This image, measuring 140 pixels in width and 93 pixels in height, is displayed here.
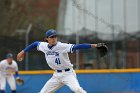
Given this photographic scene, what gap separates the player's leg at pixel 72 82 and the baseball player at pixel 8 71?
20.0 feet

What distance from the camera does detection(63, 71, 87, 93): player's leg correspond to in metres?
10.9

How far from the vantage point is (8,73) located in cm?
1728

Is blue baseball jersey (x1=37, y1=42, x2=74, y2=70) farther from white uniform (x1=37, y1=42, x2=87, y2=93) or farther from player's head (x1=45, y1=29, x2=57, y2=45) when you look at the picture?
player's head (x1=45, y1=29, x2=57, y2=45)

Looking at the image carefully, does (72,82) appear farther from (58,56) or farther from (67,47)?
(67,47)

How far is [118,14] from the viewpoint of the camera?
23625 mm

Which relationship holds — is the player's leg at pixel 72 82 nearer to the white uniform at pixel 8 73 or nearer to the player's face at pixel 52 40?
the player's face at pixel 52 40

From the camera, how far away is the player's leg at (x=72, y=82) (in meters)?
10.9

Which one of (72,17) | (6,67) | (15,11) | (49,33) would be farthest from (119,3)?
(49,33)

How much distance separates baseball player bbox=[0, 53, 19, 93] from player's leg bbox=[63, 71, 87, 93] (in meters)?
6.09

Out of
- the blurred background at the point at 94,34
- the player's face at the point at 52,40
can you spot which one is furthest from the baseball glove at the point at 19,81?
the player's face at the point at 52,40

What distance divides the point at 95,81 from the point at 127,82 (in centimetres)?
116

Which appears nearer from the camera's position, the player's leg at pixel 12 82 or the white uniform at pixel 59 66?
the white uniform at pixel 59 66

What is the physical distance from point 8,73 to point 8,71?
0.28ft

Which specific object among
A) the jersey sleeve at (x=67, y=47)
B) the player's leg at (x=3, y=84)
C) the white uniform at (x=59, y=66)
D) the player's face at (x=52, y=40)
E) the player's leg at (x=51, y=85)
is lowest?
the player's leg at (x=3, y=84)
